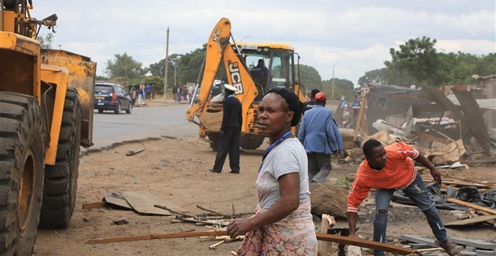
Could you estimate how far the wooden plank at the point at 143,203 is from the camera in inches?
379

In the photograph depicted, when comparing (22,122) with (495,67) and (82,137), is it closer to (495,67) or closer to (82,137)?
(82,137)

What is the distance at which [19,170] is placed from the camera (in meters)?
5.45

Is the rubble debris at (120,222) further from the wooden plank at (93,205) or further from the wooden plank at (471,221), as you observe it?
the wooden plank at (471,221)

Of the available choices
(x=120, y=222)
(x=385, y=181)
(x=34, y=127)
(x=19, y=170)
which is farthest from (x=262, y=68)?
(x=19, y=170)

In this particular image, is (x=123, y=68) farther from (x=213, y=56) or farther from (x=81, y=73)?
(x=81, y=73)

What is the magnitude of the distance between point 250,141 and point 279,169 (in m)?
17.0

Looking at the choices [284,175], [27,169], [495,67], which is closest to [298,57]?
[27,169]

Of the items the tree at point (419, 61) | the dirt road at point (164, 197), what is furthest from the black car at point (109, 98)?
the tree at point (419, 61)

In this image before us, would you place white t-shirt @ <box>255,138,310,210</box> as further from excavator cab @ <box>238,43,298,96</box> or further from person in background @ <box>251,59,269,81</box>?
excavator cab @ <box>238,43,298,96</box>

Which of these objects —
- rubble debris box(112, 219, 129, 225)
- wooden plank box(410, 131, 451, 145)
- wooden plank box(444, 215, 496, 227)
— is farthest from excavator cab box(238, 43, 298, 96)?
rubble debris box(112, 219, 129, 225)

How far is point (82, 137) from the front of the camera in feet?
30.4

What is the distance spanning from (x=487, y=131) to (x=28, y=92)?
1662 centimetres

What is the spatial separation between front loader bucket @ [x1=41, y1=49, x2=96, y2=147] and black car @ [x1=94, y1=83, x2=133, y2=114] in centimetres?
2707

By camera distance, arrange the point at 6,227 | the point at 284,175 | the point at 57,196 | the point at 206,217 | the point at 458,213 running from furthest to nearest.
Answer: the point at 458,213, the point at 206,217, the point at 57,196, the point at 6,227, the point at 284,175
